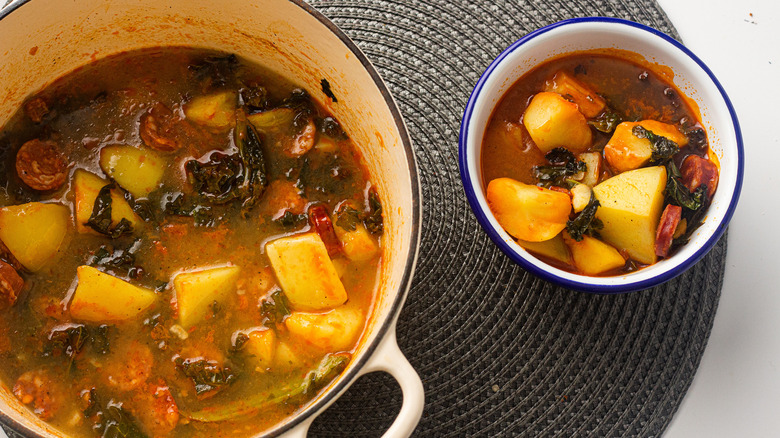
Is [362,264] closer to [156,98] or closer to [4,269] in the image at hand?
[156,98]

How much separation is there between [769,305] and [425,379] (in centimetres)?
116

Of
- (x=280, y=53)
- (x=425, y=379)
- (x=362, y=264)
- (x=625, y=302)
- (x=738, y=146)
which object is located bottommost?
(x=425, y=379)

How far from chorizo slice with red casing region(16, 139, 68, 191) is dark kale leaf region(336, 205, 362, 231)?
31.5 inches

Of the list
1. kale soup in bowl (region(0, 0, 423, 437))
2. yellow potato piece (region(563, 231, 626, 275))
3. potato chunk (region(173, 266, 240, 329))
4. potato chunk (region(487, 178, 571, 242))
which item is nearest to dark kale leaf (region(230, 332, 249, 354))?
kale soup in bowl (region(0, 0, 423, 437))

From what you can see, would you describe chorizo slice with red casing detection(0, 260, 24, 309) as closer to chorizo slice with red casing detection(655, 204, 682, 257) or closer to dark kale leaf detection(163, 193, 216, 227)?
dark kale leaf detection(163, 193, 216, 227)

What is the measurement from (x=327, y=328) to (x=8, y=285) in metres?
0.88

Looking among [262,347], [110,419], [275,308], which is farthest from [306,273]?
[110,419]

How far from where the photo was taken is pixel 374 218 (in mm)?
1988

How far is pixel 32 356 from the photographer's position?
74.9 inches

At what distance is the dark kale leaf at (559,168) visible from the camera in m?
1.91

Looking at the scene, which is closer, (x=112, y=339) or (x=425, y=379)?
(x=112, y=339)

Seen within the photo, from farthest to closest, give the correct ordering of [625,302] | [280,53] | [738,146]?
[625,302] → [280,53] → [738,146]

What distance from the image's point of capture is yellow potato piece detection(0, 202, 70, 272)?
1.90 metres

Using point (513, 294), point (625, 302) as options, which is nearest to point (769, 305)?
point (625, 302)
